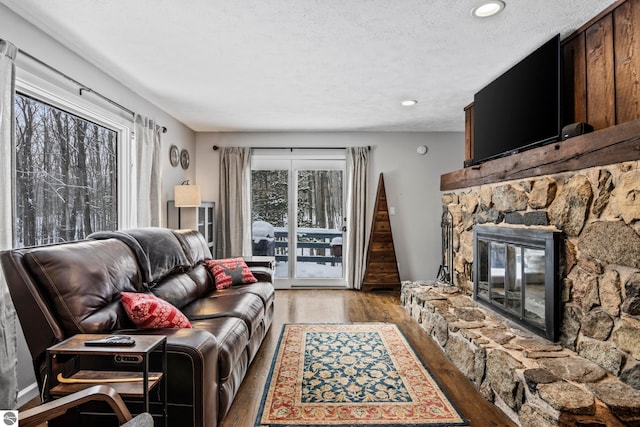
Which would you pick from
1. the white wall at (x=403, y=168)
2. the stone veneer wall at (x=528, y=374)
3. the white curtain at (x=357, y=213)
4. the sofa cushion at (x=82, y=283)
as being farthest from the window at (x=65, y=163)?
the stone veneer wall at (x=528, y=374)

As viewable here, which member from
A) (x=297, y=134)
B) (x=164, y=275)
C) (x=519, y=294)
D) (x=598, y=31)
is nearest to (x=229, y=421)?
(x=164, y=275)

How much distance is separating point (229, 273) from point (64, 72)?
2165mm

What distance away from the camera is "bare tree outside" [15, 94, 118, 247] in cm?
256

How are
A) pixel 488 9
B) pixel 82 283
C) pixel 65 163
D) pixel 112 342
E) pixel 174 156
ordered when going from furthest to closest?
1. pixel 174 156
2. pixel 65 163
3. pixel 488 9
4. pixel 82 283
5. pixel 112 342

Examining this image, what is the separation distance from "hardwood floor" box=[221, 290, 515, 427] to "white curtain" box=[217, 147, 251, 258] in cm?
99

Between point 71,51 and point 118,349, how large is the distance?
2471 millimetres

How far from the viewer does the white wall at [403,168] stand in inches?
223

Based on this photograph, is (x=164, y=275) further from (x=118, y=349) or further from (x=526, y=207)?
(x=526, y=207)

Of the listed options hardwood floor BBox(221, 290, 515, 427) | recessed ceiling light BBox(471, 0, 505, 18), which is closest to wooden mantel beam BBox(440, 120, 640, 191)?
recessed ceiling light BBox(471, 0, 505, 18)

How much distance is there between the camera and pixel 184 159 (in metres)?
5.17

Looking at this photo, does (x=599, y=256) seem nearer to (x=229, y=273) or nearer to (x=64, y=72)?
(x=229, y=273)

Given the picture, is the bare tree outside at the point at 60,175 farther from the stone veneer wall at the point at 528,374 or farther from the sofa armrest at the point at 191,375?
the stone veneer wall at the point at 528,374

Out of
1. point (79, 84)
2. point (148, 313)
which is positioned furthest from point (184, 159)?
point (148, 313)

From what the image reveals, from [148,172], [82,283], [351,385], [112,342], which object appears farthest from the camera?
[148,172]
